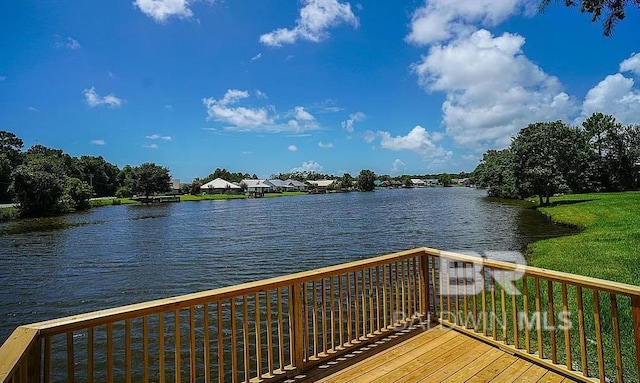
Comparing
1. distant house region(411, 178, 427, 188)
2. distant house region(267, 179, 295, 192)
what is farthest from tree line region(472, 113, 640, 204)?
distant house region(411, 178, 427, 188)

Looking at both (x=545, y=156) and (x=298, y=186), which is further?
(x=298, y=186)

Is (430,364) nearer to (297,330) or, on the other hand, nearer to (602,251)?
(297,330)

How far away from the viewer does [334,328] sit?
3539 millimetres

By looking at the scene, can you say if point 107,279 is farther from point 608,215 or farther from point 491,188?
point 491,188

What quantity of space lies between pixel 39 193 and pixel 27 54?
73.5ft

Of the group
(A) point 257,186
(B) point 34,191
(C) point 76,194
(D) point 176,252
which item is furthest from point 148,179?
(D) point 176,252

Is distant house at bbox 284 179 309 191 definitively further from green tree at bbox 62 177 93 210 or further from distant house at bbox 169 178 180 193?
green tree at bbox 62 177 93 210

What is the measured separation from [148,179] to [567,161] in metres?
55.0

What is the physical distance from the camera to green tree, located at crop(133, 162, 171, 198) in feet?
184

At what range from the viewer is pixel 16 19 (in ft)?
41.2

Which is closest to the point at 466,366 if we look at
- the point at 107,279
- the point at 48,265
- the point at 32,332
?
the point at 32,332

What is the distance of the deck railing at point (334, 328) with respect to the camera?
2109 millimetres

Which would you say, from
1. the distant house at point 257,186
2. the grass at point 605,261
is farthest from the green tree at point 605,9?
the distant house at point 257,186

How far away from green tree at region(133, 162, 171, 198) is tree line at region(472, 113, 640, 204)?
5011cm
